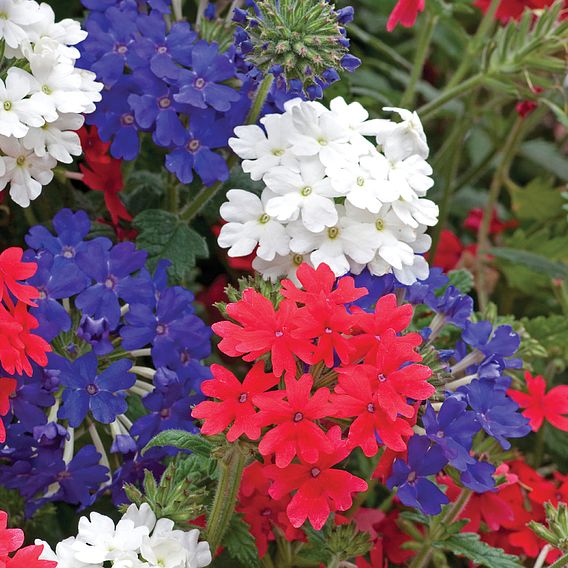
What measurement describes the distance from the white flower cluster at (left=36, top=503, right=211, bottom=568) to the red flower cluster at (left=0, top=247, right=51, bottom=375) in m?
0.19

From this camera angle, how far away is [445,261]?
78.3 inches

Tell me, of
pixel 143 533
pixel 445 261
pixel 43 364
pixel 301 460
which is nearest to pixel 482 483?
pixel 301 460

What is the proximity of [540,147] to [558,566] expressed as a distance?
1.29m

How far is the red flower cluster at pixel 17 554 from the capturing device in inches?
36.6

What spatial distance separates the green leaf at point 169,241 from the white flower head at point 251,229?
0.67 feet

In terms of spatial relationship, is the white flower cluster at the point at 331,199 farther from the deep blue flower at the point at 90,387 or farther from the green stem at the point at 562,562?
the green stem at the point at 562,562

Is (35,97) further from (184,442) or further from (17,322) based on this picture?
(184,442)

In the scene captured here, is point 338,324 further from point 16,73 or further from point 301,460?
point 16,73

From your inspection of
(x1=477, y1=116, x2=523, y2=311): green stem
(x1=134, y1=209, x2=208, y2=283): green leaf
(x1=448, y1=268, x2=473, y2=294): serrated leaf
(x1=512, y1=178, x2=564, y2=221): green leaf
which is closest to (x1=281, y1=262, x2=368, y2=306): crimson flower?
(x1=134, y1=209, x2=208, y2=283): green leaf

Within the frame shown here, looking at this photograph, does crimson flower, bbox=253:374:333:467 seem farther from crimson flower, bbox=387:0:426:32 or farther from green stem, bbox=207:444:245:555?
crimson flower, bbox=387:0:426:32

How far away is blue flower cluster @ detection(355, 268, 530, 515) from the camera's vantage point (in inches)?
43.7

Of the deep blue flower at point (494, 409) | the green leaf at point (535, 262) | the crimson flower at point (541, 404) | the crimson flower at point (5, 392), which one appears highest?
the deep blue flower at point (494, 409)

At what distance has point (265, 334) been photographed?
3.32ft

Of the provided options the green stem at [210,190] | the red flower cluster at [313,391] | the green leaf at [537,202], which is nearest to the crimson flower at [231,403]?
the red flower cluster at [313,391]
